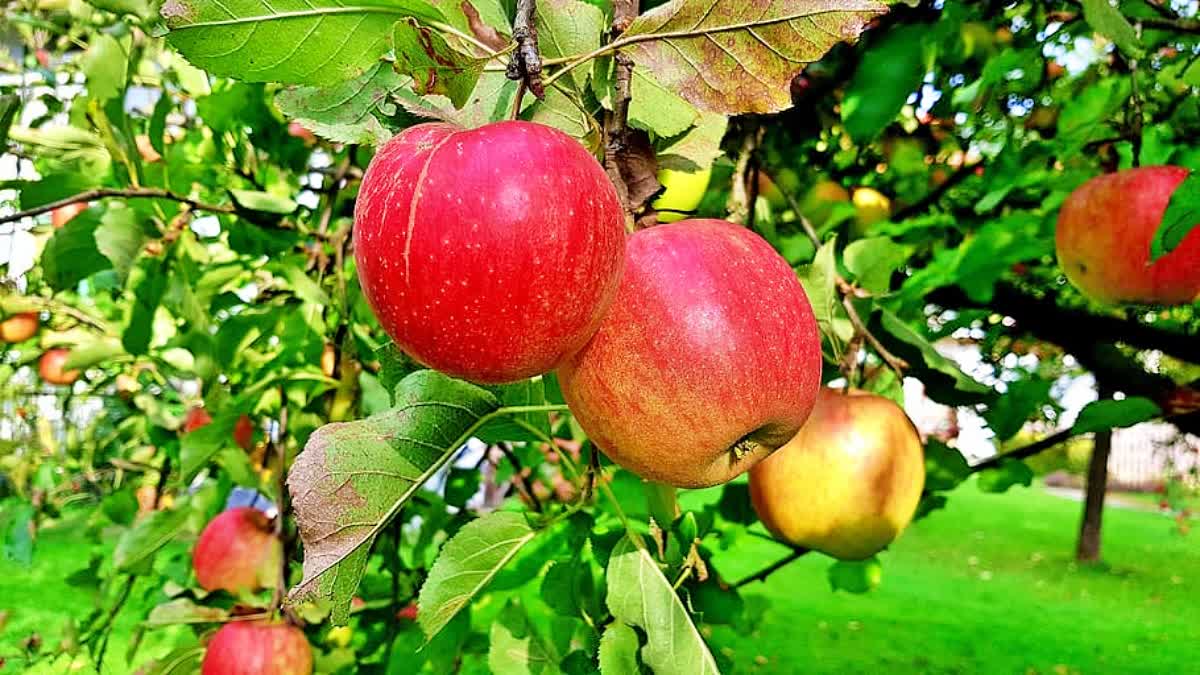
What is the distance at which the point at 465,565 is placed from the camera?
31.8 inches

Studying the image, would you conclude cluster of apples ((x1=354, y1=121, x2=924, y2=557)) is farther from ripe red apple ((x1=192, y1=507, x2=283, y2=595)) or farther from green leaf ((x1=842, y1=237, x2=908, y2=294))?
ripe red apple ((x1=192, y1=507, x2=283, y2=595))

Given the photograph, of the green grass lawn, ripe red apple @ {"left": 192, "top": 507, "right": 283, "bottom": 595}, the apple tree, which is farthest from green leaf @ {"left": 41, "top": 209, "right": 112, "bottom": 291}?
the green grass lawn

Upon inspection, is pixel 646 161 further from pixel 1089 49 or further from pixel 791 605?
pixel 791 605

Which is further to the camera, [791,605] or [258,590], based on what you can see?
[791,605]

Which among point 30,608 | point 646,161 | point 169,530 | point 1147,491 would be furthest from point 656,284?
point 1147,491

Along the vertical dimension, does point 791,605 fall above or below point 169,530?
below

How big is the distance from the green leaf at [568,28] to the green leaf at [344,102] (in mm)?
103

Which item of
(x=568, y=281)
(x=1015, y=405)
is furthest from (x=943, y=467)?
(x=568, y=281)

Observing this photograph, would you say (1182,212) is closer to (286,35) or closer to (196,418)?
(286,35)

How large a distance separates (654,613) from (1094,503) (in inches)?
269

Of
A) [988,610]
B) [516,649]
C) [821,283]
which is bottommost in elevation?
[988,610]

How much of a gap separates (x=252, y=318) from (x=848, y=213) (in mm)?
854

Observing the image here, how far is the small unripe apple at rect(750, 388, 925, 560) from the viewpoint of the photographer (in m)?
1.07

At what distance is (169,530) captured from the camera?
1441 mm
